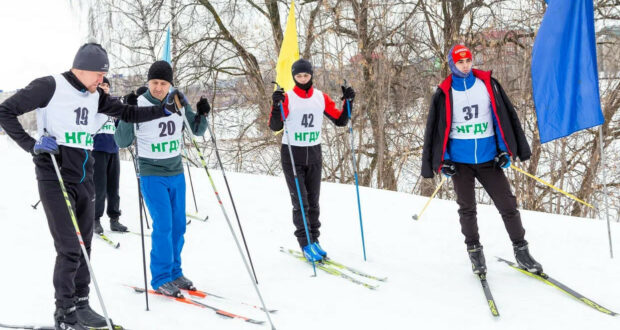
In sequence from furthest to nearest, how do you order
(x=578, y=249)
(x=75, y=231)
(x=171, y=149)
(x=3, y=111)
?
(x=578, y=249)
(x=171, y=149)
(x=75, y=231)
(x=3, y=111)

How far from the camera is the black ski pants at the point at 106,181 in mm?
5199

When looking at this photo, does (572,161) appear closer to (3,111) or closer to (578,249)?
(578,249)

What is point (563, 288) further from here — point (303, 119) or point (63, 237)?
point (63, 237)

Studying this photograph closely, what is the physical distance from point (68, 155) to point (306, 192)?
212 cm

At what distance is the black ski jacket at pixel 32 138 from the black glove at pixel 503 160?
2.83m

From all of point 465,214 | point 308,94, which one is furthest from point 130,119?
point 465,214

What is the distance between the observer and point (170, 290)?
340 cm

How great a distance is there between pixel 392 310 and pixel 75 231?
2.13 metres

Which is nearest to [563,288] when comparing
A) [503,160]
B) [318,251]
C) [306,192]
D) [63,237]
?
[503,160]

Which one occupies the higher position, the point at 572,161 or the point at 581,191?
the point at 572,161

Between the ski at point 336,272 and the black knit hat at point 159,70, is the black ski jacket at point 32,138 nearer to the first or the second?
the black knit hat at point 159,70

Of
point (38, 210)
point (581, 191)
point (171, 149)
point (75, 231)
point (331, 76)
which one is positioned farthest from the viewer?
point (331, 76)

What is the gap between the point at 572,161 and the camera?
9914 millimetres

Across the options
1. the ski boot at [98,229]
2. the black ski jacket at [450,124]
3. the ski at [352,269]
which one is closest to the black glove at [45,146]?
the ski at [352,269]
